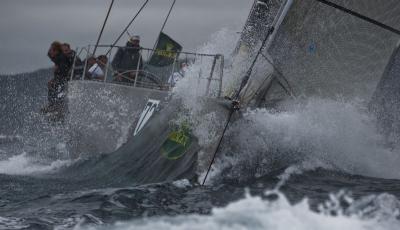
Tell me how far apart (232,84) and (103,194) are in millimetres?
2199

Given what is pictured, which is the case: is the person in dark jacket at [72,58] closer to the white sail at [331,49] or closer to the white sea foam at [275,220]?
the white sail at [331,49]

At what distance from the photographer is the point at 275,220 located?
4.10 meters

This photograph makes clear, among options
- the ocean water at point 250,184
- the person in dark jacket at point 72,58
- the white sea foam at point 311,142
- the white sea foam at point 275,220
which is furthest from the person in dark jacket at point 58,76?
the white sea foam at point 275,220

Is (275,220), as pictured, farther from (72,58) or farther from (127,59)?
(72,58)

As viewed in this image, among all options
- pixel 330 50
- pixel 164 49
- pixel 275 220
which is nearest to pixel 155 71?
pixel 164 49

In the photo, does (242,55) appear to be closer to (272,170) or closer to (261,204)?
(272,170)

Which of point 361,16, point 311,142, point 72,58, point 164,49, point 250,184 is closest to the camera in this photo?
point 250,184

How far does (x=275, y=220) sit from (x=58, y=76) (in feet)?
23.8

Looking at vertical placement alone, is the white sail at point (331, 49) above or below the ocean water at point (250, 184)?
above

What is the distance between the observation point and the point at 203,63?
7.75 m

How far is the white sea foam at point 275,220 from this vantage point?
13.1ft

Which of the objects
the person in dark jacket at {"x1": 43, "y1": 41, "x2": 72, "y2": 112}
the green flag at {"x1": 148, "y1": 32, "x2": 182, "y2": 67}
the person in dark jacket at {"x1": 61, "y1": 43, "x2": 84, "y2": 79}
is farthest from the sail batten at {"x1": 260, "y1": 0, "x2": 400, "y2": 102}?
the person in dark jacket at {"x1": 43, "y1": 41, "x2": 72, "y2": 112}

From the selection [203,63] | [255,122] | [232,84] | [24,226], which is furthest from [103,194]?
[203,63]

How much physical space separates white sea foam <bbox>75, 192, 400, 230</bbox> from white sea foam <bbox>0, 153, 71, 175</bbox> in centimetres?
472
